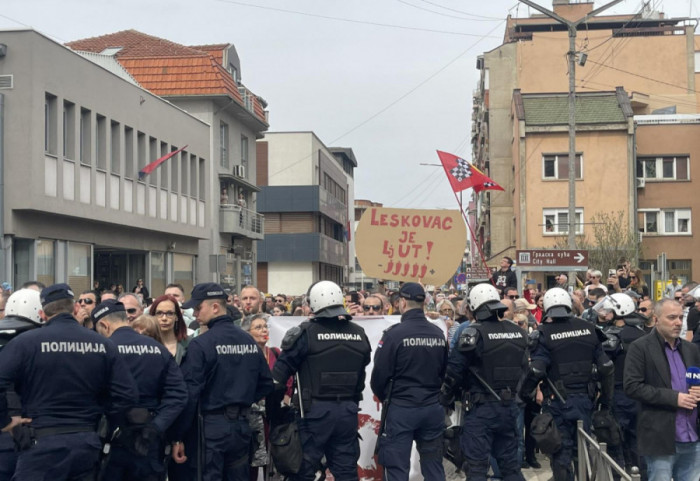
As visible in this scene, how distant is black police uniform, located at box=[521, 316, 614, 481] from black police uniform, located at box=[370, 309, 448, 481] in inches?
43.3

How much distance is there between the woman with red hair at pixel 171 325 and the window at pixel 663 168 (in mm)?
43734

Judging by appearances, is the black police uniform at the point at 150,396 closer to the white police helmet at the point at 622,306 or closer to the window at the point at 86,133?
the white police helmet at the point at 622,306

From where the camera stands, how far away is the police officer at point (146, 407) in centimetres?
660

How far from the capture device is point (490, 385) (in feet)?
27.7

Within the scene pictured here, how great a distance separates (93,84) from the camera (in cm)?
2731

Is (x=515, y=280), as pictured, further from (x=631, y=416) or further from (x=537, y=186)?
Answer: (x=537, y=186)

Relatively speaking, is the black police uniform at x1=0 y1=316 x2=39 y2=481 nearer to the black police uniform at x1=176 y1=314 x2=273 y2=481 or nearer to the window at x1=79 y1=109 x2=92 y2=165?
the black police uniform at x1=176 y1=314 x2=273 y2=481

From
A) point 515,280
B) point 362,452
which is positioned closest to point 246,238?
point 515,280

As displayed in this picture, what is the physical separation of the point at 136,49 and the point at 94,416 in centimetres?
3945

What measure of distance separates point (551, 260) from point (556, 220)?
91.6ft

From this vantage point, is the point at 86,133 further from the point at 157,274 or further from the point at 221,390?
the point at 221,390

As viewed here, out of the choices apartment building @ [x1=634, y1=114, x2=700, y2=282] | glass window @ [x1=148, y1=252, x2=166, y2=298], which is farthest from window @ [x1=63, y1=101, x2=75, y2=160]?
apartment building @ [x1=634, y1=114, x2=700, y2=282]

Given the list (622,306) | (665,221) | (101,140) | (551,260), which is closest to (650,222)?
(665,221)

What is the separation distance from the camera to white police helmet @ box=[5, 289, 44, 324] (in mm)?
7020
